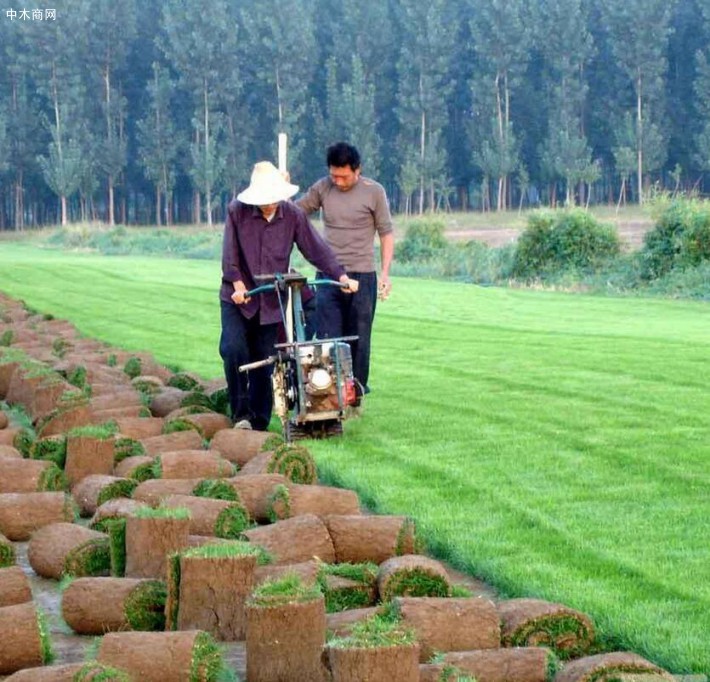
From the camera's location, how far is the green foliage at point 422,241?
155 ft

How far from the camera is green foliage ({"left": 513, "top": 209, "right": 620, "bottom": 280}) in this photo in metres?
36.7

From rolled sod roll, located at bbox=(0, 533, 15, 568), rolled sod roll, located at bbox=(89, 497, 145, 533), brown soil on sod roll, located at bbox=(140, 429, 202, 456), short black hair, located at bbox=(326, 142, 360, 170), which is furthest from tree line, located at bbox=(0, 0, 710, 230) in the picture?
rolled sod roll, located at bbox=(0, 533, 15, 568)

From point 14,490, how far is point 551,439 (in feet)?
11.9

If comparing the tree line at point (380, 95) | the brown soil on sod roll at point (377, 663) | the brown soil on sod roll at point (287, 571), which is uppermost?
the tree line at point (380, 95)

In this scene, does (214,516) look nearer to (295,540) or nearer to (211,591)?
(295,540)

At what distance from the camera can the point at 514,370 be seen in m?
14.9

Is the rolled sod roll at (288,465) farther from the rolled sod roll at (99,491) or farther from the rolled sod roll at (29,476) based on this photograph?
the rolled sod roll at (29,476)

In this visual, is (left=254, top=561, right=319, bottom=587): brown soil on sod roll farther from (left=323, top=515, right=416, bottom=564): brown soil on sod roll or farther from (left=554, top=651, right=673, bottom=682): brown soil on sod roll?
(left=554, top=651, right=673, bottom=682): brown soil on sod roll

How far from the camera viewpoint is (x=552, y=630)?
5.60 metres

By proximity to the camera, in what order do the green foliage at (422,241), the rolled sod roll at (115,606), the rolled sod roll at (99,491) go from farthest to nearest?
1. the green foliage at (422,241)
2. the rolled sod roll at (99,491)
3. the rolled sod roll at (115,606)

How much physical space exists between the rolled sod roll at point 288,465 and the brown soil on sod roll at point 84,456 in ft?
2.76

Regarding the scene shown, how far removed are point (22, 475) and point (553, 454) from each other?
3.25 meters

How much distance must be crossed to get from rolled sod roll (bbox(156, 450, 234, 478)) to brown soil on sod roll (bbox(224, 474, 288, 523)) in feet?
1.53

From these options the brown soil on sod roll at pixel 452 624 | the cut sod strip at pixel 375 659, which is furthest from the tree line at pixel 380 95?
the cut sod strip at pixel 375 659
